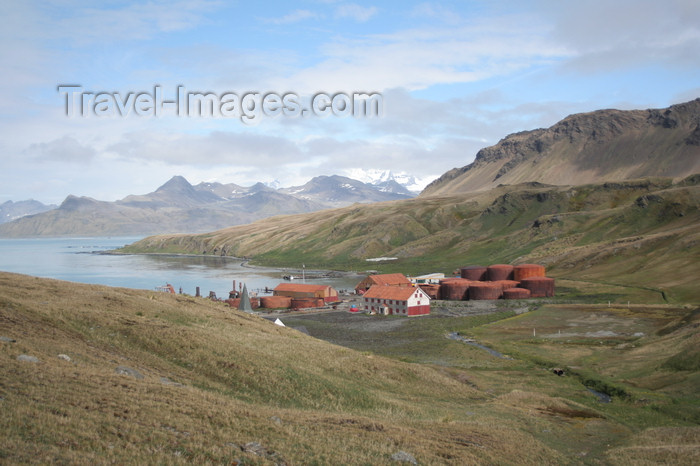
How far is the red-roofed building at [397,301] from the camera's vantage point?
3915 inches

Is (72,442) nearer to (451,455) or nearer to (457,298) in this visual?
(451,455)

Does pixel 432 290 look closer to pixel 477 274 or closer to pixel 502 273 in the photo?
pixel 477 274

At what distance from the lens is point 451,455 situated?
19688 mm

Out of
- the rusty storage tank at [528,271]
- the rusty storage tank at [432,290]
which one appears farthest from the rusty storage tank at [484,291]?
the rusty storage tank at [528,271]

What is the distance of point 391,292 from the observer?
103 metres

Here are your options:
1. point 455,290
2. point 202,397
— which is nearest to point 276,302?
point 455,290

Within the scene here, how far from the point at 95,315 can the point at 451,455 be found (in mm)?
24181

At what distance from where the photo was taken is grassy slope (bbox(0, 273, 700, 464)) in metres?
16.2

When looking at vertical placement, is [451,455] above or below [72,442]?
below

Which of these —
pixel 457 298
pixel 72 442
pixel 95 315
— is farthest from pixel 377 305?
pixel 72 442

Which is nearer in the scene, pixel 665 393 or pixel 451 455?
pixel 451 455

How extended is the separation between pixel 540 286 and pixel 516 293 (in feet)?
18.1

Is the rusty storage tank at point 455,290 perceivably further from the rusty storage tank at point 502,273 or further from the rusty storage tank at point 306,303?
the rusty storage tank at point 306,303

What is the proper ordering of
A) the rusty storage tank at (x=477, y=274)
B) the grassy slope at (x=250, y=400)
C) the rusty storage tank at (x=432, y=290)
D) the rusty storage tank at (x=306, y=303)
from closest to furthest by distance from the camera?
1. the grassy slope at (x=250, y=400)
2. the rusty storage tank at (x=306, y=303)
3. the rusty storage tank at (x=432, y=290)
4. the rusty storage tank at (x=477, y=274)
